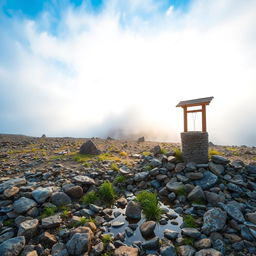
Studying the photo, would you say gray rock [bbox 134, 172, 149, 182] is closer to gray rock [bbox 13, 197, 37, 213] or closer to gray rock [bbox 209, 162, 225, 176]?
gray rock [bbox 209, 162, 225, 176]

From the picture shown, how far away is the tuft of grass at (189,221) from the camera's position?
5.53 metres

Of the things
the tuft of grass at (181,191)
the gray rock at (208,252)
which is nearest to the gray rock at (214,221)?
the gray rock at (208,252)

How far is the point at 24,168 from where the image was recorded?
1081cm

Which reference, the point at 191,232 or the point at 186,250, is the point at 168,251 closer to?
the point at 186,250

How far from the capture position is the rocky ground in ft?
15.4

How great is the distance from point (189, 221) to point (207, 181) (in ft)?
9.10

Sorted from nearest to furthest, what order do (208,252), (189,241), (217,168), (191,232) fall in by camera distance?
(208,252) < (189,241) < (191,232) < (217,168)

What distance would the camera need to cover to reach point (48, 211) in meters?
6.29

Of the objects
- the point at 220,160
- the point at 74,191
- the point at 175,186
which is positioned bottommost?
the point at 74,191

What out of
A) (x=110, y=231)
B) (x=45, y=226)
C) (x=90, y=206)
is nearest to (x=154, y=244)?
(x=110, y=231)

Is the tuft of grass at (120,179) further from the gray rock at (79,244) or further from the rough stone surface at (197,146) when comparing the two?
the gray rock at (79,244)

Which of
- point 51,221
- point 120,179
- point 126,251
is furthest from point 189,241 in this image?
point 120,179

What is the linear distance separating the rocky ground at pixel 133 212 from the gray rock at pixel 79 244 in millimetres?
23

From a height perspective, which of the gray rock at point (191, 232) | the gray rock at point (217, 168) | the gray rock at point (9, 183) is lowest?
the gray rock at point (191, 232)
